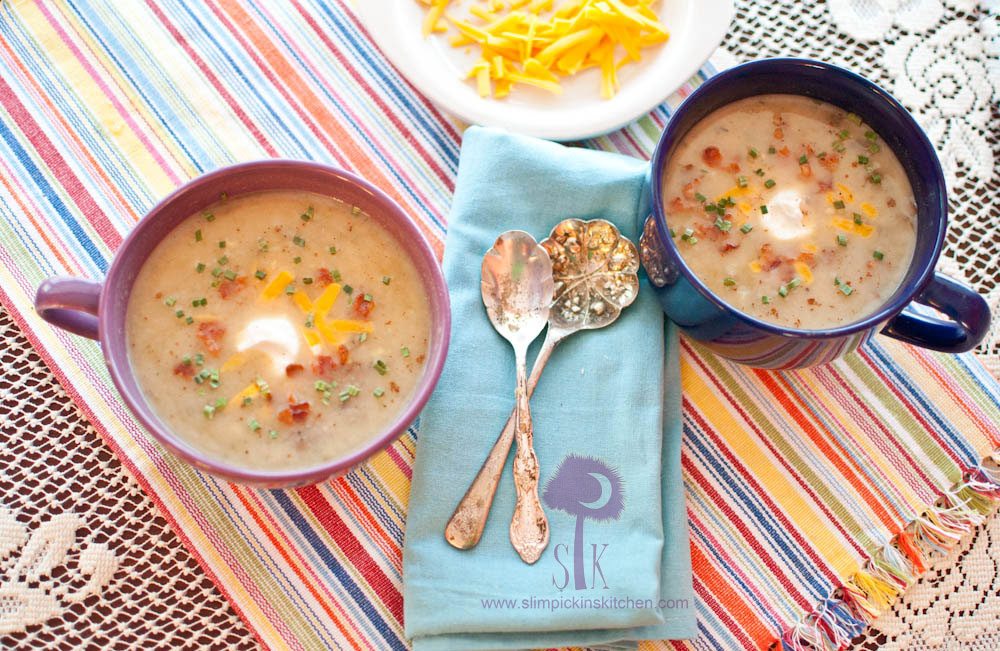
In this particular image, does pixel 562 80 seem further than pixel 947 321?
Yes

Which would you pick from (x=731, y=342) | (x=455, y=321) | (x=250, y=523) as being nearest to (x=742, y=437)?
(x=731, y=342)

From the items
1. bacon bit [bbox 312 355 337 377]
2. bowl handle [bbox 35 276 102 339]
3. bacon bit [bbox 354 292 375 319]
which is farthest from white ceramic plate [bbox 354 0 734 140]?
bowl handle [bbox 35 276 102 339]

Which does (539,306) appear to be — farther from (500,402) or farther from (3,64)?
(3,64)

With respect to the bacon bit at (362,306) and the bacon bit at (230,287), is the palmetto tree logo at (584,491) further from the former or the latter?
the bacon bit at (230,287)

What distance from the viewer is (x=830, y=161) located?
144 centimetres

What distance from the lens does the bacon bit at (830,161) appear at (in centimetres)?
144

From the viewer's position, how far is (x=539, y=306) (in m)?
1.47

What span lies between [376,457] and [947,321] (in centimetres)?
92

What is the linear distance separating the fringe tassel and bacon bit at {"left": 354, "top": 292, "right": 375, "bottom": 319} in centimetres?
88

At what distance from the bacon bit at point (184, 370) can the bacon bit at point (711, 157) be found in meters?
0.86

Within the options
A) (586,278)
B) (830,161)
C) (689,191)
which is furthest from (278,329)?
(830,161)

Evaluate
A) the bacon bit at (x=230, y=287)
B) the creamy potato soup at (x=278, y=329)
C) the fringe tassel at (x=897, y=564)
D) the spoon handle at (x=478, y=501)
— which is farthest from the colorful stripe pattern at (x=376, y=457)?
the bacon bit at (x=230, y=287)

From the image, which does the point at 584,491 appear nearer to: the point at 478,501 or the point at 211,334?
the point at 478,501

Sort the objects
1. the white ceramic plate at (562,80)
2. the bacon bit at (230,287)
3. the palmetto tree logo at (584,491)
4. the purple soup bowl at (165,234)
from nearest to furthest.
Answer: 1. the purple soup bowl at (165,234)
2. the bacon bit at (230,287)
3. the palmetto tree logo at (584,491)
4. the white ceramic plate at (562,80)
